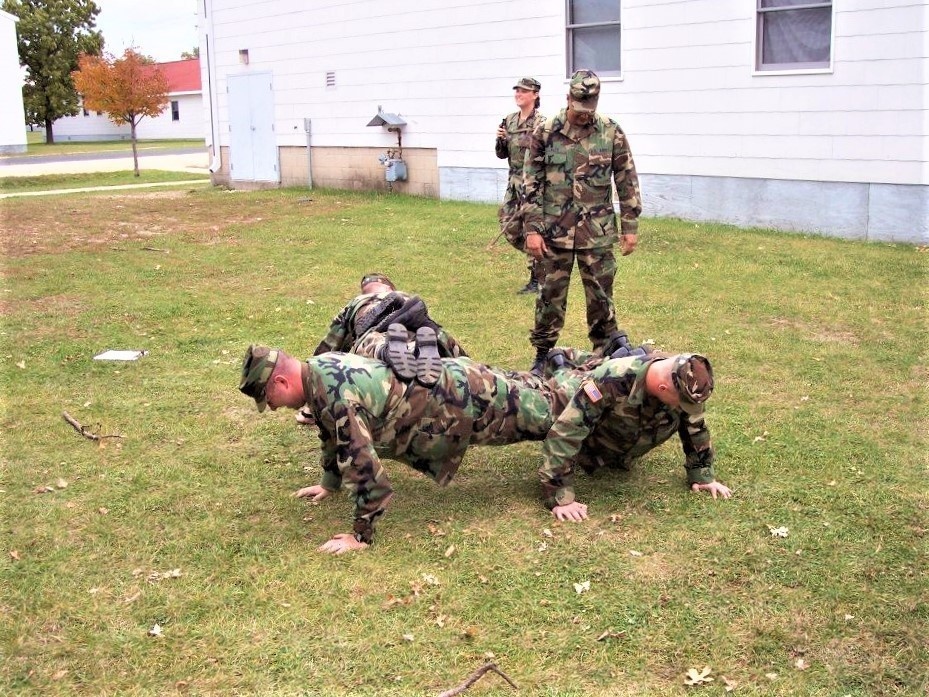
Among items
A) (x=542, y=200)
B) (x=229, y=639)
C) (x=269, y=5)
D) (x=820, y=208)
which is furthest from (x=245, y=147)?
(x=229, y=639)

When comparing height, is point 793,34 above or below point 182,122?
below

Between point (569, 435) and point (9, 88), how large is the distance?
40.2 m

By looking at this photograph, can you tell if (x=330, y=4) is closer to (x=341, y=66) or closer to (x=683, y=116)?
(x=341, y=66)

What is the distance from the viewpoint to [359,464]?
13.1 ft

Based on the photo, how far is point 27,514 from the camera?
461cm

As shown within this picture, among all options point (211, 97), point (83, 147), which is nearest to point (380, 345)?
point (211, 97)

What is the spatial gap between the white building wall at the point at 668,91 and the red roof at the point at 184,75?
40.7 m

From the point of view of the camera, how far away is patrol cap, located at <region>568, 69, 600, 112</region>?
19.5 feet

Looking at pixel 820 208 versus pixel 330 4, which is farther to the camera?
pixel 330 4

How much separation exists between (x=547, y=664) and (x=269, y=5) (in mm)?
17612

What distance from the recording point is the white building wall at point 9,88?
37.9 meters

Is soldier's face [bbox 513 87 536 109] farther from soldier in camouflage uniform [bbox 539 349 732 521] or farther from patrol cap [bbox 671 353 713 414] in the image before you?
patrol cap [bbox 671 353 713 414]

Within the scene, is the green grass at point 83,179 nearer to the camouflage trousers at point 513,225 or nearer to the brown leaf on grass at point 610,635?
the camouflage trousers at point 513,225

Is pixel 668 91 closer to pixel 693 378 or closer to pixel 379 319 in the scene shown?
pixel 379 319
